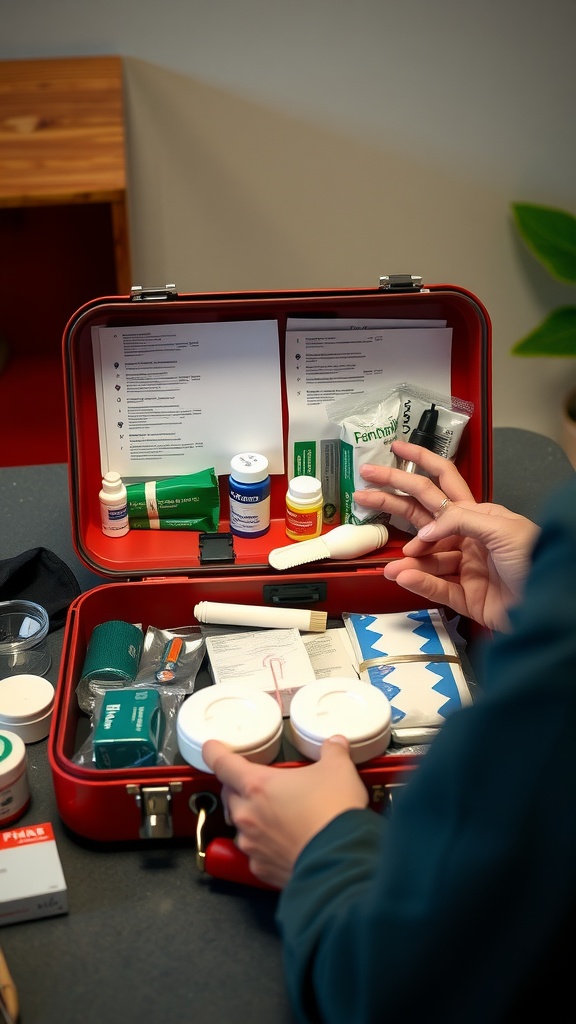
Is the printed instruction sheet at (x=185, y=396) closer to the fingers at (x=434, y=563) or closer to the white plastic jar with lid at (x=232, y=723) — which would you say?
the fingers at (x=434, y=563)

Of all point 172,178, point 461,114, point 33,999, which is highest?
point 461,114

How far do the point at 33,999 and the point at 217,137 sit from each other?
1525 mm

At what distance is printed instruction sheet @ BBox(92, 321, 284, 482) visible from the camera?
1136 millimetres

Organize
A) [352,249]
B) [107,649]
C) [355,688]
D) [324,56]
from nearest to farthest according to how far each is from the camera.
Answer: [355,688] < [107,649] < [324,56] < [352,249]

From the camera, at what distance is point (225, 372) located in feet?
3.80

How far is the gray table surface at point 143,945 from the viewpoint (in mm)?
719

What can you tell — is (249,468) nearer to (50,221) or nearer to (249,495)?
(249,495)

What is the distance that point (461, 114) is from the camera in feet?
5.98


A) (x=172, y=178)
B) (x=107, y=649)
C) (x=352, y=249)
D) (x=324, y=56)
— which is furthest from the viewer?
(x=352, y=249)

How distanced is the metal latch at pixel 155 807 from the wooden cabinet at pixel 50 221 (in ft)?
3.01

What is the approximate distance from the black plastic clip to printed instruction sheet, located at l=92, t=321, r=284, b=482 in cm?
9

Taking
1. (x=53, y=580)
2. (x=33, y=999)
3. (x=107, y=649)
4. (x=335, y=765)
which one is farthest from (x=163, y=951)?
(x=53, y=580)

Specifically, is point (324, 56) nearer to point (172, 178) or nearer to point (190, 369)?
point (172, 178)

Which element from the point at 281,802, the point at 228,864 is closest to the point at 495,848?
the point at 281,802
